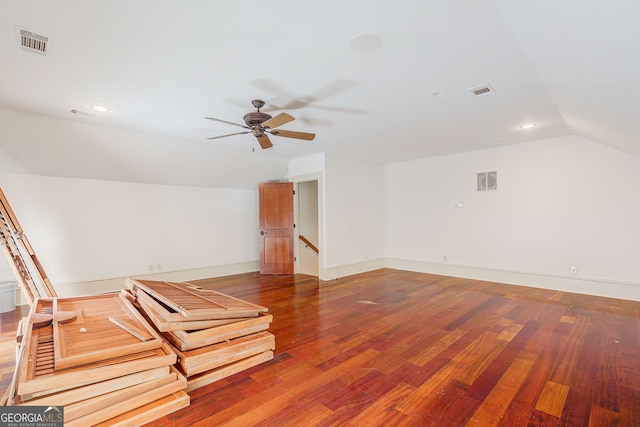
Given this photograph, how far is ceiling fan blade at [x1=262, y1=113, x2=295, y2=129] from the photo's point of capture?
2.80 m

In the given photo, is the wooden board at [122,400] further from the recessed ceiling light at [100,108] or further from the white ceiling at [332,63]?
the recessed ceiling light at [100,108]

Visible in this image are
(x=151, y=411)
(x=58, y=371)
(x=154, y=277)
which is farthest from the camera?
(x=154, y=277)

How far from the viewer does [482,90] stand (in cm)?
296

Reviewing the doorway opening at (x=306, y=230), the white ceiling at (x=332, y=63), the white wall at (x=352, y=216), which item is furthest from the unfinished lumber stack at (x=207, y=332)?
the doorway opening at (x=306, y=230)

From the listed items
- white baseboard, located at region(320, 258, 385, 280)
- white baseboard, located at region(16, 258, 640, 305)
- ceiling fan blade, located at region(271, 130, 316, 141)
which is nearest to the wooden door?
white baseboard, located at region(16, 258, 640, 305)

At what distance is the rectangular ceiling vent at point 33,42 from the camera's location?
200 cm

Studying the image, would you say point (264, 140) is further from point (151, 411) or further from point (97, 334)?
point (151, 411)

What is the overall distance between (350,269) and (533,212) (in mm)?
3579

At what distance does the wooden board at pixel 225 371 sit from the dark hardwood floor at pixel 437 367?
0.04 m

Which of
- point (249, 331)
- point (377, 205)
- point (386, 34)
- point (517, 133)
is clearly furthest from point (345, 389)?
point (377, 205)

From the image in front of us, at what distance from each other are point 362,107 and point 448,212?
3788mm

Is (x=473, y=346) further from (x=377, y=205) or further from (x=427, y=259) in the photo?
(x=377, y=205)

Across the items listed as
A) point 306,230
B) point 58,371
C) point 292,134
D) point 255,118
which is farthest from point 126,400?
point 306,230

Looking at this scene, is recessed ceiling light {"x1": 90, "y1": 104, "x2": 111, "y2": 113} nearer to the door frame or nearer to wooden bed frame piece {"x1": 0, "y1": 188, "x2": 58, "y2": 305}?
wooden bed frame piece {"x1": 0, "y1": 188, "x2": 58, "y2": 305}
